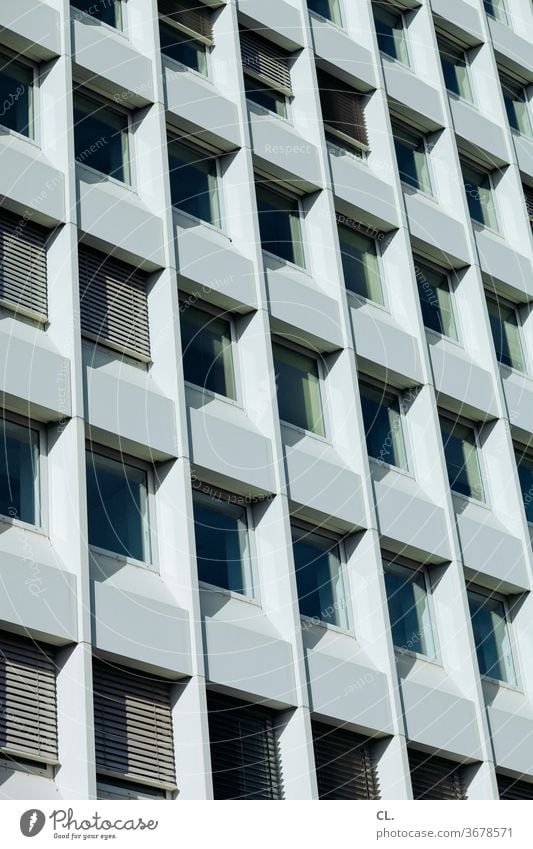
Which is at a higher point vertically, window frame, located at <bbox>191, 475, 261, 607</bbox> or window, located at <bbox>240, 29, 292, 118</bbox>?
window, located at <bbox>240, 29, 292, 118</bbox>

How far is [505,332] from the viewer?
1427 inches

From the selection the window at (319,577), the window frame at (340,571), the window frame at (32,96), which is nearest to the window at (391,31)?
the window frame at (32,96)

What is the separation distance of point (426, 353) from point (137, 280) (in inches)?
291

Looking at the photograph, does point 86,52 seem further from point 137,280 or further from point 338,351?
point 338,351

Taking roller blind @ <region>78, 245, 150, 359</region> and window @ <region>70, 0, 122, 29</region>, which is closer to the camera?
roller blind @ <region>78, 245, 150, 359</region>

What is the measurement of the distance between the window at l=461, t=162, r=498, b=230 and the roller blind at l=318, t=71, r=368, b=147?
4028 millimetres

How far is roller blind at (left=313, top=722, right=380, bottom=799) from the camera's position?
25500mm

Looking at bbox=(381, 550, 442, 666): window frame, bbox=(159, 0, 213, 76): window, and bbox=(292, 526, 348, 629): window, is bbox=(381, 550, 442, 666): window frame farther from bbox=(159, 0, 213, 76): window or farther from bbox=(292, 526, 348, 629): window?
bbox=(159, 0, 213, 76): window

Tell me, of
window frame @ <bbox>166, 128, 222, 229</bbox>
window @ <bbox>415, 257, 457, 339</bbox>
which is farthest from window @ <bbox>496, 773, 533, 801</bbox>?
window frame @ <bbox>166, 128, 222, 229</bbox>

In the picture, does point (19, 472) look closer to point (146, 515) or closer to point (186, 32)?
point (146, 515)

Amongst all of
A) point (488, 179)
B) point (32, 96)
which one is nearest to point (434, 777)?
point (32, 96)

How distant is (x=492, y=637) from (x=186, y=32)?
13.4m

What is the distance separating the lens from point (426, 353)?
31922mm
